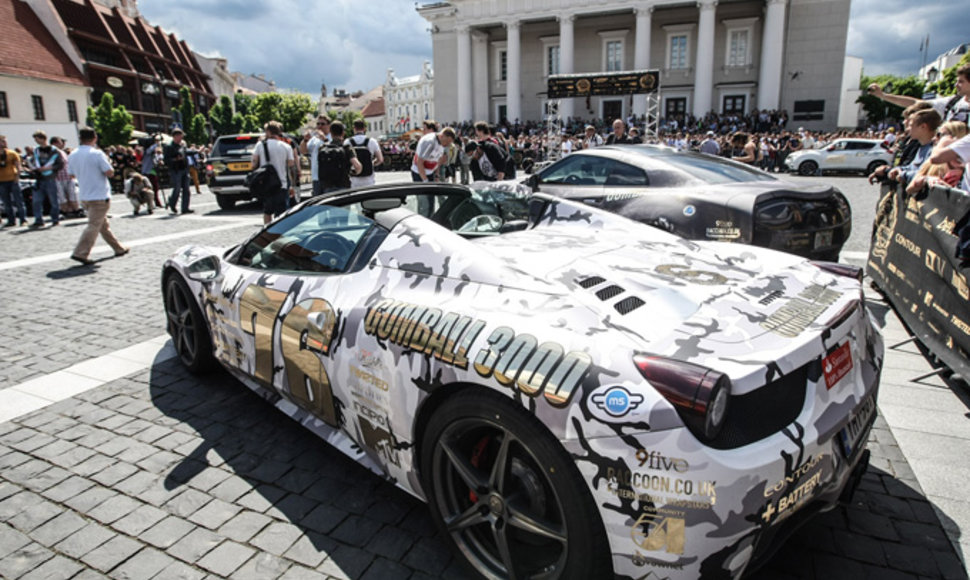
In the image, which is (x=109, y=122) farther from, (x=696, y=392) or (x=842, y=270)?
(x=696, y=392)

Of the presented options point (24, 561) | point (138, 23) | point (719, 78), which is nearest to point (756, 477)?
point (24, 561)

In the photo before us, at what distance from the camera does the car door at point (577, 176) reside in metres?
6.25

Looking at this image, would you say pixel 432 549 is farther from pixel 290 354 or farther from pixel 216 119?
pixel 216 119

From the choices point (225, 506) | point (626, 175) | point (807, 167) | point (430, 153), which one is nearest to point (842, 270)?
point (225, 506)

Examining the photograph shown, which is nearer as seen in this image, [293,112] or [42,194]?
[42,194]

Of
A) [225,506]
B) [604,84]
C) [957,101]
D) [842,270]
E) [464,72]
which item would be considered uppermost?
[464,72]

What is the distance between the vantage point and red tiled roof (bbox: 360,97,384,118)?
12612 cm

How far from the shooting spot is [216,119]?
201 feet

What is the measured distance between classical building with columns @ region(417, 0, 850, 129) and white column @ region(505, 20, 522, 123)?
0.25ft

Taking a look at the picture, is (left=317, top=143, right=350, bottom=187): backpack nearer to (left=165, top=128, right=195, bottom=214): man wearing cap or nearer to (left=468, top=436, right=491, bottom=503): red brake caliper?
(left=165, top=128, right=195, bottom=214): man wearing cap

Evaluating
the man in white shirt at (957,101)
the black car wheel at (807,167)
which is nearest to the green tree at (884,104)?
the black car wheel at (807,167)

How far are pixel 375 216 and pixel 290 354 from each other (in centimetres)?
76

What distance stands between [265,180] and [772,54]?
38493 millimetres

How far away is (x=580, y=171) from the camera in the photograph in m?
6.50
